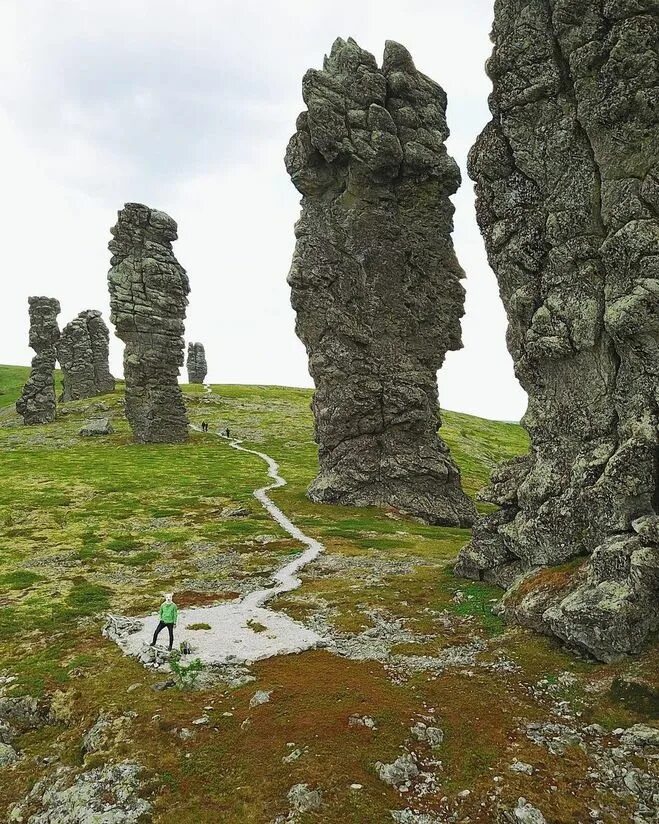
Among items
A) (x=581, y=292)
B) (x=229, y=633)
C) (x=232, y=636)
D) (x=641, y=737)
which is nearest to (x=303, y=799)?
(x=641, y=737)

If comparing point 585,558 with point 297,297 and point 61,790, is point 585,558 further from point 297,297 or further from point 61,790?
point 297,297

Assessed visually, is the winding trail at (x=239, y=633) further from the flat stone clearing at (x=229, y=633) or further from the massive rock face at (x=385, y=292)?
the massive rock face at (x=385, y=292)

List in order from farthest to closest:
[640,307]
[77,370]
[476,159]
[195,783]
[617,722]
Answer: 1. [77,370]
2. [476,159]
3. [640,307]
4. [617,722]
5. [195,783]

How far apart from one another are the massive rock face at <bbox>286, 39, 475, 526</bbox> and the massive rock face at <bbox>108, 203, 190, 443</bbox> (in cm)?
4291

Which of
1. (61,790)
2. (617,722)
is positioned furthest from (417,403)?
Answer: (61,790)

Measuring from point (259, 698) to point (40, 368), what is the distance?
11457 cm

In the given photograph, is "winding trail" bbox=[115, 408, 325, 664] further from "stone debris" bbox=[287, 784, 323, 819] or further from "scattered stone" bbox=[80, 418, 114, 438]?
"scattered stone" bbox=[80, 418, 114, 438]

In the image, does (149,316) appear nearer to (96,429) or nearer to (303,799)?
(96,429)

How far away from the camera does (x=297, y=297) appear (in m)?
64.5

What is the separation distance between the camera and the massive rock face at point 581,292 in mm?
24547

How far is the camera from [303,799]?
1598cm

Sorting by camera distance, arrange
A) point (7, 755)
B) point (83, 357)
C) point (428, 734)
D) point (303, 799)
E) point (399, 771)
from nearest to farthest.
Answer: point (303, 799), point (399, 771), point (428, 734), point (7, 755), point (83, 357)

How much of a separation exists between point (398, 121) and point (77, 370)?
389 ft

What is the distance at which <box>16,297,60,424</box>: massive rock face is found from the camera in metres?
119
